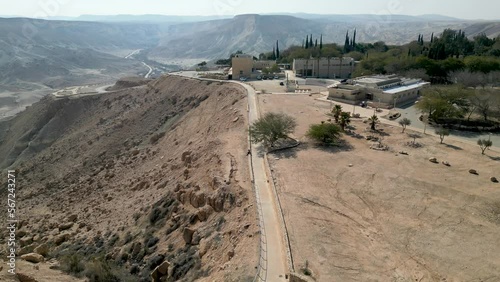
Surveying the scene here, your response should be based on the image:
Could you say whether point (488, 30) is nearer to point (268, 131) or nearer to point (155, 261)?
point (268, 131)

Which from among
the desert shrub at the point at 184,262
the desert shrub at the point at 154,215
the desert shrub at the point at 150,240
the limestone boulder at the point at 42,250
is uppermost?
the desert shrub at the point at 184,262

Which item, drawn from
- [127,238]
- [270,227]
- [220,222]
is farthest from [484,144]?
[127,238]

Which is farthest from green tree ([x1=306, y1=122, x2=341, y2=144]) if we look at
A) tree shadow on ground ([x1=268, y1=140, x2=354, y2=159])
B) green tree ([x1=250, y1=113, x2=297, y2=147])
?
green tree ([x1=250, y1=113, x2=297, y2=147])

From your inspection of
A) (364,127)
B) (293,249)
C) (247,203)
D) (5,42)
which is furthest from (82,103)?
(5,42)

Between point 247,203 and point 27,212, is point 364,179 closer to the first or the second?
point 247,203

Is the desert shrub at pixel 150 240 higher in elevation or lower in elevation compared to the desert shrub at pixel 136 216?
higher

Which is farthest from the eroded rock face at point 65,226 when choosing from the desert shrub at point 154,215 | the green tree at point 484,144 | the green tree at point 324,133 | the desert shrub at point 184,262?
the green tree at point 484,144

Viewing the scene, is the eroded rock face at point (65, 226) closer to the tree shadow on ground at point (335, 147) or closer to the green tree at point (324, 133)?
the tree shadow on ground at point (335, 147)
